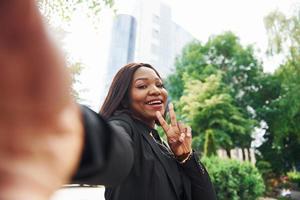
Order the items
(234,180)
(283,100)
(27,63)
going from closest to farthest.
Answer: (27,63) → (234,180) → (283,100)

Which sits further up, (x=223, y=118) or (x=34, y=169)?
(x=223, y=118)

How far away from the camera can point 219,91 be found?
768 inches

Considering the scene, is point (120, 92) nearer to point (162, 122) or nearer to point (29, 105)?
point (162, 122)

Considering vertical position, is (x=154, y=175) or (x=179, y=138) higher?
(x=179, y=138)

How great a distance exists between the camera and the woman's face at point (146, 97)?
5.72 feet

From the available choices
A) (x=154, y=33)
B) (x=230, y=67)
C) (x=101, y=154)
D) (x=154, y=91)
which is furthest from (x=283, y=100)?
(x=154, y=33)

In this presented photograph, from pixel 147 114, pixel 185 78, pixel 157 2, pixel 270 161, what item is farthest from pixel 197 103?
pixel 157 2

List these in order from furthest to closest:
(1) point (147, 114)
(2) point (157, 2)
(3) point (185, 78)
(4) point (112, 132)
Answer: (2) point (157, 2) < (3) point (185, 78) < (1) point (147, 114) < (4) point (112, 132)

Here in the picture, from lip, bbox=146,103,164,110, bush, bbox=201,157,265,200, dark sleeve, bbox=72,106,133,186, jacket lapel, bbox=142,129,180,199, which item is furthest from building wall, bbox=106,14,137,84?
dark sleeve, bbox=72,106,133,186

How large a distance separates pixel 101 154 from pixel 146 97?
136cm

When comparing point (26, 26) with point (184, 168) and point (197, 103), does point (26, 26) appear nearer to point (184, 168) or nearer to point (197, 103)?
point (184, 168)

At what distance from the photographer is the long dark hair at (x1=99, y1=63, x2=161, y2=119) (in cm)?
173

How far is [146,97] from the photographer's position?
5.77 ft

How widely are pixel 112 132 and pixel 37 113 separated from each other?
0.59ft
